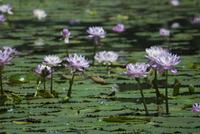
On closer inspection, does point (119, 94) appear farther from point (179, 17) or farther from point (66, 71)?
point (179, 17)

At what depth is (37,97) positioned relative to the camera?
12.0 feet

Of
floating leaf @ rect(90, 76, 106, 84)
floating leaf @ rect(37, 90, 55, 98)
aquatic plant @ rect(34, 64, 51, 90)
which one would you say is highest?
aquatic plant @ rect(34, 64, 51, 90)

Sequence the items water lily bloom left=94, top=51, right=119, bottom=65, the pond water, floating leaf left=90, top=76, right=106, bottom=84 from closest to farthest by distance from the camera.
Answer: the pond water < floating leaf left=90, top=76, right=106, bottom=84 < water lily bloom left=94, top=51, right=119, bottom=65

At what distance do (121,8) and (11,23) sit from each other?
384 cm

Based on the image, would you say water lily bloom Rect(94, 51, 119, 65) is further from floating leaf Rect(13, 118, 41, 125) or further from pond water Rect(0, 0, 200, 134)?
floating leaf Rect(13, 118, 41, 125)

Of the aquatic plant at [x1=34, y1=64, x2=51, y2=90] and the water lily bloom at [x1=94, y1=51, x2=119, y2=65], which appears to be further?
the water lily bloom at [x1=94, y1=51, x2=119, y2=65]

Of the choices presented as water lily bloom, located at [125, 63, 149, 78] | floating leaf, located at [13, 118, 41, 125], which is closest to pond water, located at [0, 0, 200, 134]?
floating leaf, located at [13, 118, 41, 125]

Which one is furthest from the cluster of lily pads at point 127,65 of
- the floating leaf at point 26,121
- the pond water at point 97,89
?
the floating leaf at point 26,121

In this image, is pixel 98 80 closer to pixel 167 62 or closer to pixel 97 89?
Result: pixel 97 89

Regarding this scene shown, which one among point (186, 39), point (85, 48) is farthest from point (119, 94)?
point (186, 39)

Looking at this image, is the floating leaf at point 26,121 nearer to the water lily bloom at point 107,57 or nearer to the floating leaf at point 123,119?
the floating leaf at point 123,119

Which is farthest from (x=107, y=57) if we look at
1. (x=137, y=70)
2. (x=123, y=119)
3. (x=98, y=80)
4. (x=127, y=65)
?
(x=123, y=119)

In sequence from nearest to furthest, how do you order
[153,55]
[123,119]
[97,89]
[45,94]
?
[123,119]
[153,55]
[45,94]
[97,89]

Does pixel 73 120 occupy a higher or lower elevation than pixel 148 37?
lower
